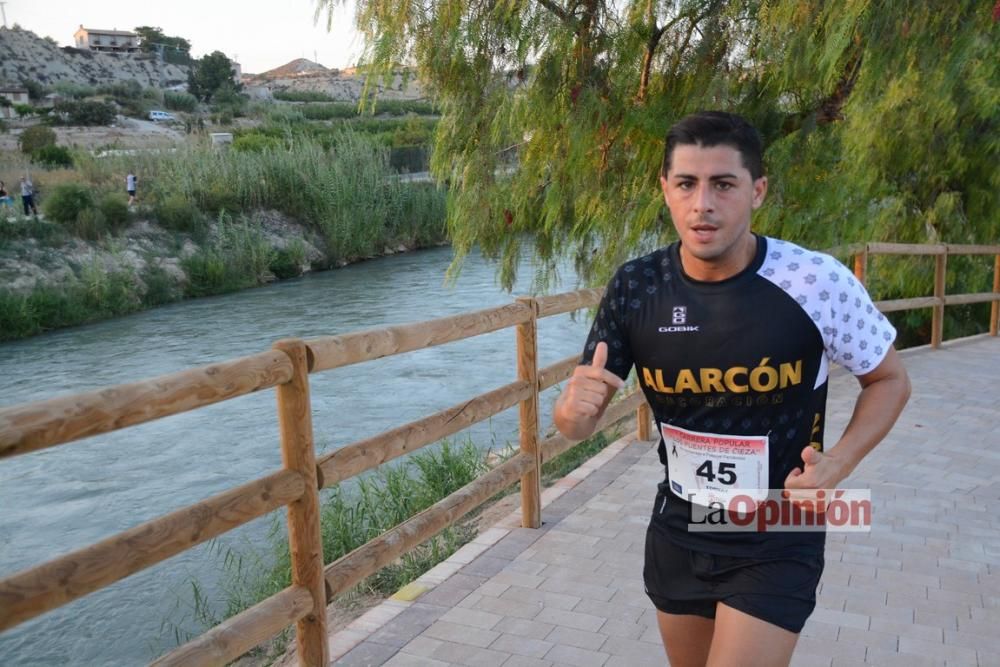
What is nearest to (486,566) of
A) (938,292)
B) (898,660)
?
(898,660)

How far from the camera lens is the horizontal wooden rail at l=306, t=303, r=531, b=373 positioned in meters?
3.44

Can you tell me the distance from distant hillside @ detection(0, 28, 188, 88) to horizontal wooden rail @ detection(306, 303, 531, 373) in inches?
3403

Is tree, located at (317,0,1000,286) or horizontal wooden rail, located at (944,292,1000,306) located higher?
tree, located at (317,0,1000,286)

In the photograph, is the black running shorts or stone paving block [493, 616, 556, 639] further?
stone paving block [493, 616, 556, 639]

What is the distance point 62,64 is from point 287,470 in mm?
104480

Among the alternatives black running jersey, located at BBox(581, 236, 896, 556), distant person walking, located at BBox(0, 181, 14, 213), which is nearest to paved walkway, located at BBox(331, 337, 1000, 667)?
black running jersey, located at BBox(581, 236, 896, 556)

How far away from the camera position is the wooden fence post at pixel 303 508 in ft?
10.8

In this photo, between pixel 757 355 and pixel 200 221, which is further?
pixel 200 221

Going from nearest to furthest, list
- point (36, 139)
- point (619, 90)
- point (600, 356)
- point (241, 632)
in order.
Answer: point (600, 356) → point (241, 632) → point (619, 90) → point (36, 139)

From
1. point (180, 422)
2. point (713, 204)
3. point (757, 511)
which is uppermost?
Result: point (713, 204)

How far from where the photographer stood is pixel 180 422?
1302 centimetres

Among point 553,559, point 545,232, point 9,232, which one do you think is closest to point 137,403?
point 553,559

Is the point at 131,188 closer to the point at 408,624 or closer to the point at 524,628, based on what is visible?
the point at 408,624

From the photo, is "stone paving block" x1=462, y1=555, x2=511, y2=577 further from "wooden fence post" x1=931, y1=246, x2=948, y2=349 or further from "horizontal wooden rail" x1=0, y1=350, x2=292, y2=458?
"wooden fence post" x1=931, y1=246, x2=948, y2=349
